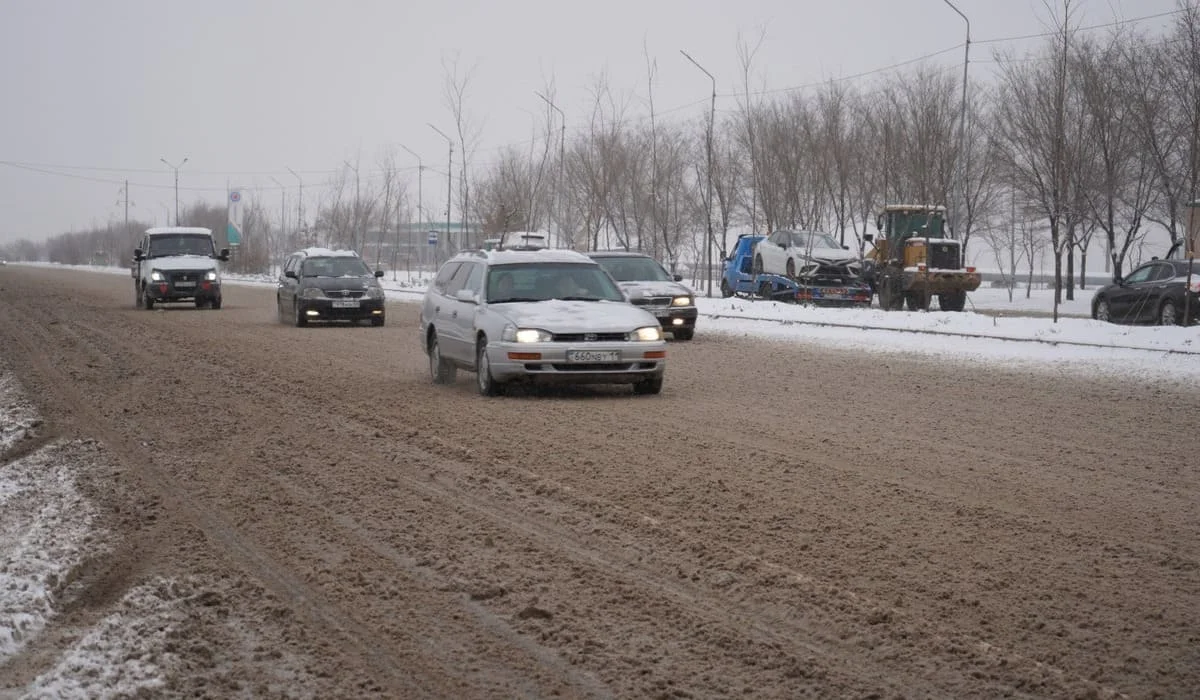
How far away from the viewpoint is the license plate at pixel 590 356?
543 inches

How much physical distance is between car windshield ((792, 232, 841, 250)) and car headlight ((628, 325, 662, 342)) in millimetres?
27227

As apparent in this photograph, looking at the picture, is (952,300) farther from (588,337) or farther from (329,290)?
(588,337)

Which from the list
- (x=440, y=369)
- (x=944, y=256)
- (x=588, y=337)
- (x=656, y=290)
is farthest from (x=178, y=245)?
(x=588, y=337)

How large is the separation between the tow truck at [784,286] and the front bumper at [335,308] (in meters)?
14.0

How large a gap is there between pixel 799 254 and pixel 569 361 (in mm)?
27563

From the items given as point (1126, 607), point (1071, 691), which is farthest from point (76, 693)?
point (1126, 607)

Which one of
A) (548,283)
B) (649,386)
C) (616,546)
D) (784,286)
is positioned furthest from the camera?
(784,286)

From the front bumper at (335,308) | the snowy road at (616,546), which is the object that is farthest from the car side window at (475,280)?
the front bumper at (335,308)

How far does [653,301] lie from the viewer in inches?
936

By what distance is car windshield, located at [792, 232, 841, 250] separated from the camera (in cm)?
4112

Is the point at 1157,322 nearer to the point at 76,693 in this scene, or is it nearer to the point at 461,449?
the point at 461,449

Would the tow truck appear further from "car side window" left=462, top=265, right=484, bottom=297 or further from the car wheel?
"car side window" left=462, top=265, right=484, bottom=297

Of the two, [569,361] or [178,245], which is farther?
[178,245]

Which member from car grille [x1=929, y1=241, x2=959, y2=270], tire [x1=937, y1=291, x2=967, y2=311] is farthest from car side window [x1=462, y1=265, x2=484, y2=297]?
tire [x1=937, y1=291, x2=967, y2=311]
